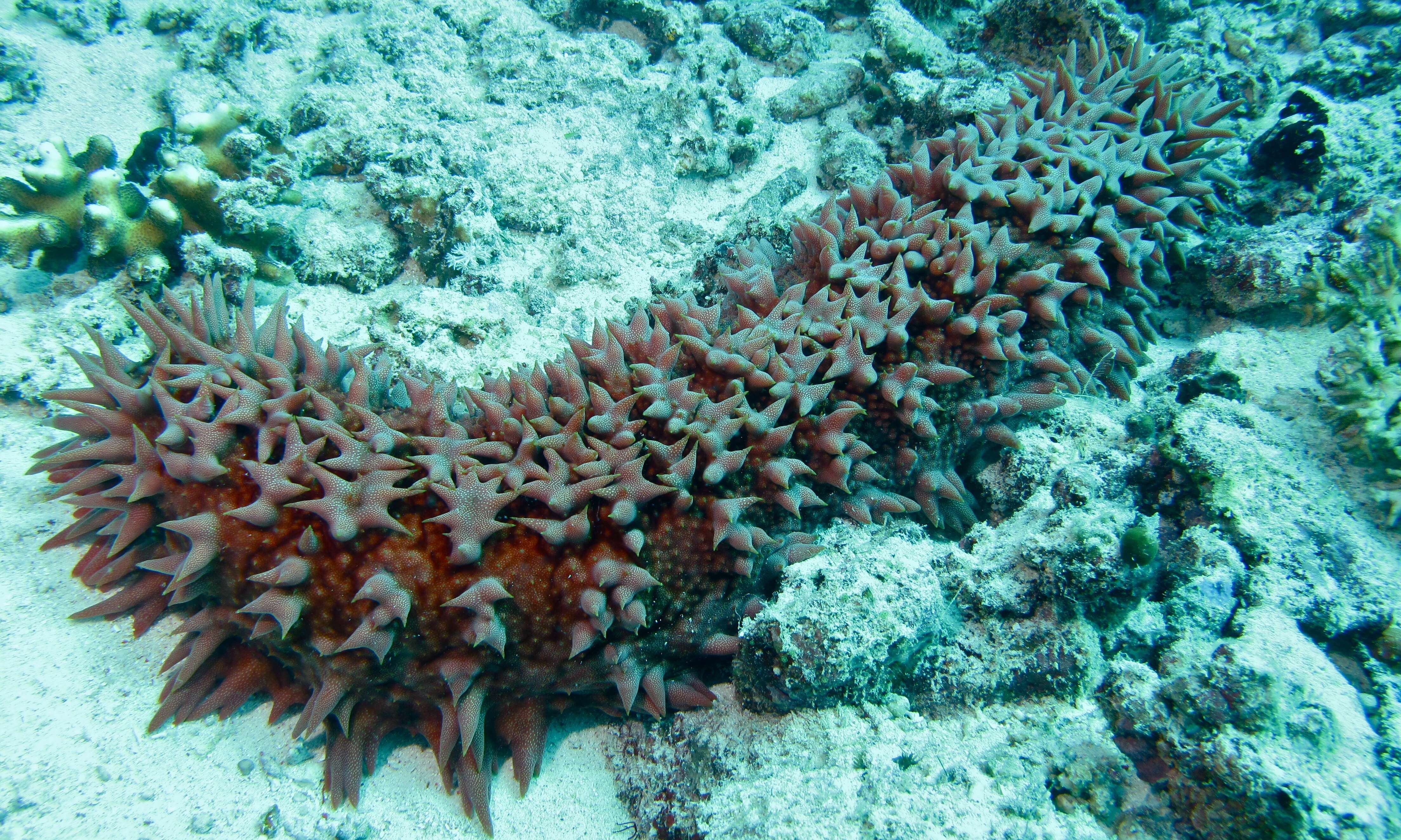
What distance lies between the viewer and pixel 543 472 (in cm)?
215

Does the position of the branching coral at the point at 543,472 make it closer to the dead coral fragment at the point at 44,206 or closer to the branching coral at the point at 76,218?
the branching coral at the point at 76,218

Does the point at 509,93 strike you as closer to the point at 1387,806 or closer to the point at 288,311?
the point at 288,311

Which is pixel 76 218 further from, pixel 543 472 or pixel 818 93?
pixel 818 93

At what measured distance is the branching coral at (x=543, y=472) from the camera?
81.7 inches

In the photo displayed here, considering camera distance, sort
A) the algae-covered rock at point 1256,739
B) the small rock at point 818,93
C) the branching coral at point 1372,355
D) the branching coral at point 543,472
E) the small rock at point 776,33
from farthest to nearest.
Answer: the small rock at point 776,33, the small rock at point 818,93, the branching coral at point 1372,355, the branching coral at point 543,472, the algae-covered rock at point 1256,739

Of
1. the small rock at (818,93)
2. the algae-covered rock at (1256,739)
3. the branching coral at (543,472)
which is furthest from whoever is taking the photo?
the small rock at (818,93)

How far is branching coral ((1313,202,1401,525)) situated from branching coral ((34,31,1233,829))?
1.09 meters

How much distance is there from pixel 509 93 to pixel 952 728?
4.76 metres

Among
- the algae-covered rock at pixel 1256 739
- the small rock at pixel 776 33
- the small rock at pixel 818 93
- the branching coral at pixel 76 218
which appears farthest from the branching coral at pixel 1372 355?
the branching coral at pixel 76 218

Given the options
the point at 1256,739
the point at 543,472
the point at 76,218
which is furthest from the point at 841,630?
the point at 76,218

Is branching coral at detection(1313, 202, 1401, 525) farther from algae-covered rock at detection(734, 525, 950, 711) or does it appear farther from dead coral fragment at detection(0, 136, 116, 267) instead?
dead coral fragment at detection(0, 136, 116, 267)

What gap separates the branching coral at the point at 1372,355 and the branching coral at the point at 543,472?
3.58 ft

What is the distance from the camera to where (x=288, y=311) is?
11.5 feet

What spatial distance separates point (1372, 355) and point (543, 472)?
3.58m
